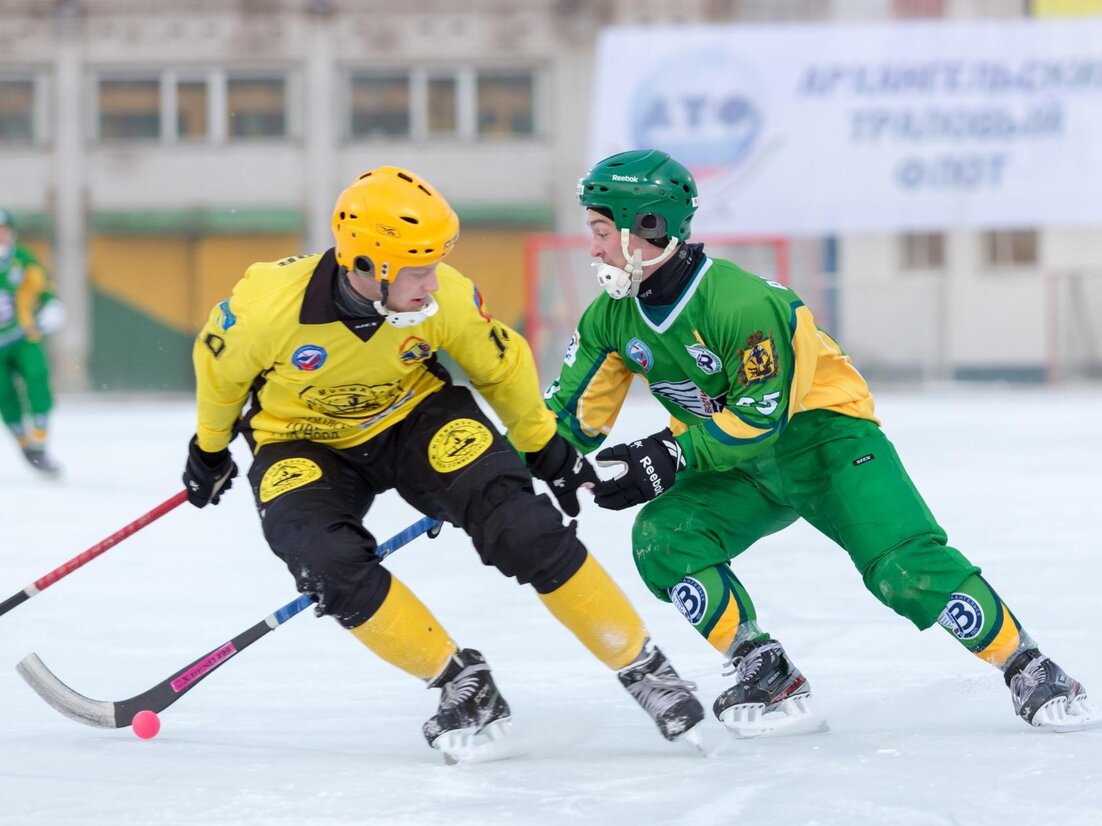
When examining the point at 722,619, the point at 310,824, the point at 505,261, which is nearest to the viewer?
the point at 310,824

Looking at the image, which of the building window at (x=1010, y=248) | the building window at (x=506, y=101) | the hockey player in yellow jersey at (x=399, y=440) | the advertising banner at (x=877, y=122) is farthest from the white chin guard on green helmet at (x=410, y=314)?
the building window at (x=506, y=101)

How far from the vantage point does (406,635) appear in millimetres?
2795

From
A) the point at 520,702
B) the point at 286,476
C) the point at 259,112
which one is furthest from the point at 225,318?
the point at 259,112

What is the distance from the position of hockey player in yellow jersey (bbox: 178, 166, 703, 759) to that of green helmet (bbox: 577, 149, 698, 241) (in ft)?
0.99

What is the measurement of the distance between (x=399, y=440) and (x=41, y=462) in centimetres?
543

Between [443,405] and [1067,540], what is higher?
[443,405]

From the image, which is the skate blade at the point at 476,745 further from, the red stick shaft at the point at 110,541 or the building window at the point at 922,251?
the building window at the point at 922,251

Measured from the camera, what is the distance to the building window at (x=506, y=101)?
1905cm

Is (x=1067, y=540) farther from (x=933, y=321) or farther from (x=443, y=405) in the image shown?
(x=933, y=321)

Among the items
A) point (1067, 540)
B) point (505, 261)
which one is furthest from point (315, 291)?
point (505, 261)

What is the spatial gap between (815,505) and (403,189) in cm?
102

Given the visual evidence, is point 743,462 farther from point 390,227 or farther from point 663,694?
point 390,227

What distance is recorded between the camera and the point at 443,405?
3062 millimetres

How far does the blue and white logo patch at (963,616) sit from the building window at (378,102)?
1693 centimetres
